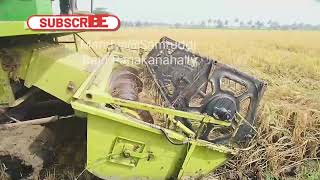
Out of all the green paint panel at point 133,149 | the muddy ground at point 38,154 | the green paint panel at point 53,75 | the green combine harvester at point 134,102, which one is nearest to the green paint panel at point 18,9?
the green combine harvester at point 134,102

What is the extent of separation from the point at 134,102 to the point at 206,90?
2.56ft

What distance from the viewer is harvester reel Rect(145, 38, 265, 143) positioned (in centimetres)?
350

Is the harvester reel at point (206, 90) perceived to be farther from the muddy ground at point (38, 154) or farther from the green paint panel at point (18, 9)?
the green paint panel at point (18, 9)

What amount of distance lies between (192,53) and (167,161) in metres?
0.98

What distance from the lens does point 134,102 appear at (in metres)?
3.18

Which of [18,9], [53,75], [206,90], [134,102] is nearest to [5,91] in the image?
[53,75]

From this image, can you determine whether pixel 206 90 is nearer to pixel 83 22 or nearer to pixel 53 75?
pixel 83 22

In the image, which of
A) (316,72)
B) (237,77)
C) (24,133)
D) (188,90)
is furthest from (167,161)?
(316,72)

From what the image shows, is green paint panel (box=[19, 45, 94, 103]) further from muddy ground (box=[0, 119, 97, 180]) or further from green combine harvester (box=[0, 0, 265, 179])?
muddy ground (box=[0, 119, 97, 180])

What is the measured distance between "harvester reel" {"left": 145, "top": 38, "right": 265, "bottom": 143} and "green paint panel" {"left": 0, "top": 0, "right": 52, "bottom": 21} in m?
1.32

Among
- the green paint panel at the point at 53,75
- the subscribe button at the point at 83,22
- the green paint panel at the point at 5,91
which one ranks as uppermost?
the subscribe button at the point at 83,22

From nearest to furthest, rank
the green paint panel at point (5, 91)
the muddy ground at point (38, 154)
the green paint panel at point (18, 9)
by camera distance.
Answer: the muddy ground at point (38, 154) → the green paint panel at point (5, 91) → the green paint panel at point (18, 9)

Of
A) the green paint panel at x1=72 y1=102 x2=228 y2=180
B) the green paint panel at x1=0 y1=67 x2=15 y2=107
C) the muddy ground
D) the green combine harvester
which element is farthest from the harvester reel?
the green paint panel at x1=0 y1=67 x2=15 y2=107

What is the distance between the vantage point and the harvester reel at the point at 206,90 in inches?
138
